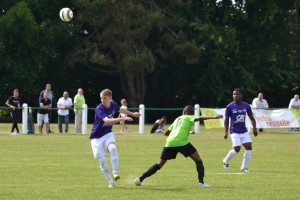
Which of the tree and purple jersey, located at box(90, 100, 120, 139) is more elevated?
the tree

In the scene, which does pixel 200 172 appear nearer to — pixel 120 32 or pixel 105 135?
pixel 105 135

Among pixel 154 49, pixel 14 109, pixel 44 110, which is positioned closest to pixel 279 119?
pixel 44 110

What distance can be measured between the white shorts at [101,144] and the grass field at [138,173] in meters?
0.62

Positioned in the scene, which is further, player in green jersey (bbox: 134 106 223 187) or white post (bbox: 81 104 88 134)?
white post (bbox: 81 104 88 134)

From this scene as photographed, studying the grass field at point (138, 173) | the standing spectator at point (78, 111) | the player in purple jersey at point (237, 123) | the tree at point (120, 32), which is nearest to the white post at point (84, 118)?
the standing spectator at point (78, 111)

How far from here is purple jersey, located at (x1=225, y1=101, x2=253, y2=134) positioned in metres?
19.8

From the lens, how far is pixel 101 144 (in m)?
15.6

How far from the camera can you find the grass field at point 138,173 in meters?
14.5

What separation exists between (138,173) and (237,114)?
2954 millimetres

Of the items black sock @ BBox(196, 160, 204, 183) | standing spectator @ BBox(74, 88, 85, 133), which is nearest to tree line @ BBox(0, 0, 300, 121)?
standing spectator @ BBox(74, 88, 85, 133)

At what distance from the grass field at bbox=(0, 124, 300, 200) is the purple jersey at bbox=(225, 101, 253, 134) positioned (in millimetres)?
969

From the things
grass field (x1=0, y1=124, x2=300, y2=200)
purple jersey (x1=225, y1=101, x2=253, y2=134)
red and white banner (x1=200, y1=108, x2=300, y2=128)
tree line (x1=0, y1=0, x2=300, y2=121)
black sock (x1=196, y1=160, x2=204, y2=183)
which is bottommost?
grass field (x1=0, y1=124, x2=300, y2=200)

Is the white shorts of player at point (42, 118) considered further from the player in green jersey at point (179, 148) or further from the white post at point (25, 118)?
the player in green jersey at point (179, 148)

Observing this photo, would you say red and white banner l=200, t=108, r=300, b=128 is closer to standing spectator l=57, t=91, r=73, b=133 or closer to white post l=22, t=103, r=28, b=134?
standing spectator l=57, t=91, r=73, b=133
